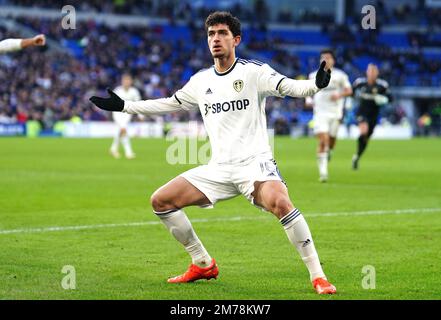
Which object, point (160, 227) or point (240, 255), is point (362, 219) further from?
point (240, 255)

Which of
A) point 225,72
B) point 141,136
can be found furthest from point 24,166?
point 141,136

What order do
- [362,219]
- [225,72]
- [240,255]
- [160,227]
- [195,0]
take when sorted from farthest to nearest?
1. [195,0]
2. [362,219]
3. [160,227]
4. [240,255]
5. [225,72]

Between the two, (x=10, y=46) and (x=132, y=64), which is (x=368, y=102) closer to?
(x=10, y=46)

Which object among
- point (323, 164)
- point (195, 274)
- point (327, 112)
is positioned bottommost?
point (323, 164)

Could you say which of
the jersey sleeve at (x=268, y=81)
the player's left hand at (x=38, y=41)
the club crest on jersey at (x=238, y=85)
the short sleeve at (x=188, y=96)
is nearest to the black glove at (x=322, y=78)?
the jersey sleeve at (x=268, y=81)

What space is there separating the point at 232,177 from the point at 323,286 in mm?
1314

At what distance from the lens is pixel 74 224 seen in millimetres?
13344

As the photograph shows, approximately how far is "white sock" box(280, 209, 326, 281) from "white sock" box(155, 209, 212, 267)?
3.52 ft

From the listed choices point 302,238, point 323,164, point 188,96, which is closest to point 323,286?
point 302,238

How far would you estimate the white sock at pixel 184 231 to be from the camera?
8.86 metres

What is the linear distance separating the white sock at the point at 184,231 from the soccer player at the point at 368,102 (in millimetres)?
16539

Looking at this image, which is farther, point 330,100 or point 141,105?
point 330,100

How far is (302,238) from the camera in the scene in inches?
324

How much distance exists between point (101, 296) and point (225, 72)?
233 cm
